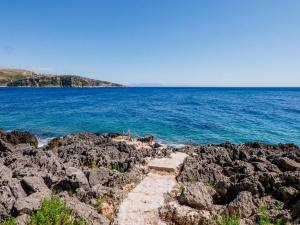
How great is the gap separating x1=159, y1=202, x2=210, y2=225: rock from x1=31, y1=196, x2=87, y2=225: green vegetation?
9.66 feet

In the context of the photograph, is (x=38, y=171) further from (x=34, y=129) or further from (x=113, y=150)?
(x=34, y=129)

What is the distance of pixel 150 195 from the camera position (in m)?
12.5

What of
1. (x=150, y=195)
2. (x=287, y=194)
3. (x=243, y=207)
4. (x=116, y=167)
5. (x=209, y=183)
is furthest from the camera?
(x=116, y=167)

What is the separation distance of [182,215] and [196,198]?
947 millimetres

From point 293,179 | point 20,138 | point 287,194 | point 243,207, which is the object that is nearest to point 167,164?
point 293,179

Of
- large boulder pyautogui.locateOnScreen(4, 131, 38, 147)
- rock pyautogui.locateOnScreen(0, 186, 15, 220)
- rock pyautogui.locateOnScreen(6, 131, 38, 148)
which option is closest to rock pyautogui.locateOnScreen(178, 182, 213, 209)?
rock pyautogui.locateOnScreen(0, 186, 15, 220)

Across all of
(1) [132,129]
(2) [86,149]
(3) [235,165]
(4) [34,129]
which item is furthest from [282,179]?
(4) [34,129]

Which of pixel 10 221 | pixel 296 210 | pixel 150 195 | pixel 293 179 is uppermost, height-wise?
pixel 293 179

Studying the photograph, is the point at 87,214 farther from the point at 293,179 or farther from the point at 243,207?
the point at 293,179

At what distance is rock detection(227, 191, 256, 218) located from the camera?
398 inches

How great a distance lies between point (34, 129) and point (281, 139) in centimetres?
2851

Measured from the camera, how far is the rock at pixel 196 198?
10908 millimetres

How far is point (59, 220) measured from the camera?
873 cm

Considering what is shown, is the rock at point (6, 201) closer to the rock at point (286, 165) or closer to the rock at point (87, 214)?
the rock at point (87, 214)
